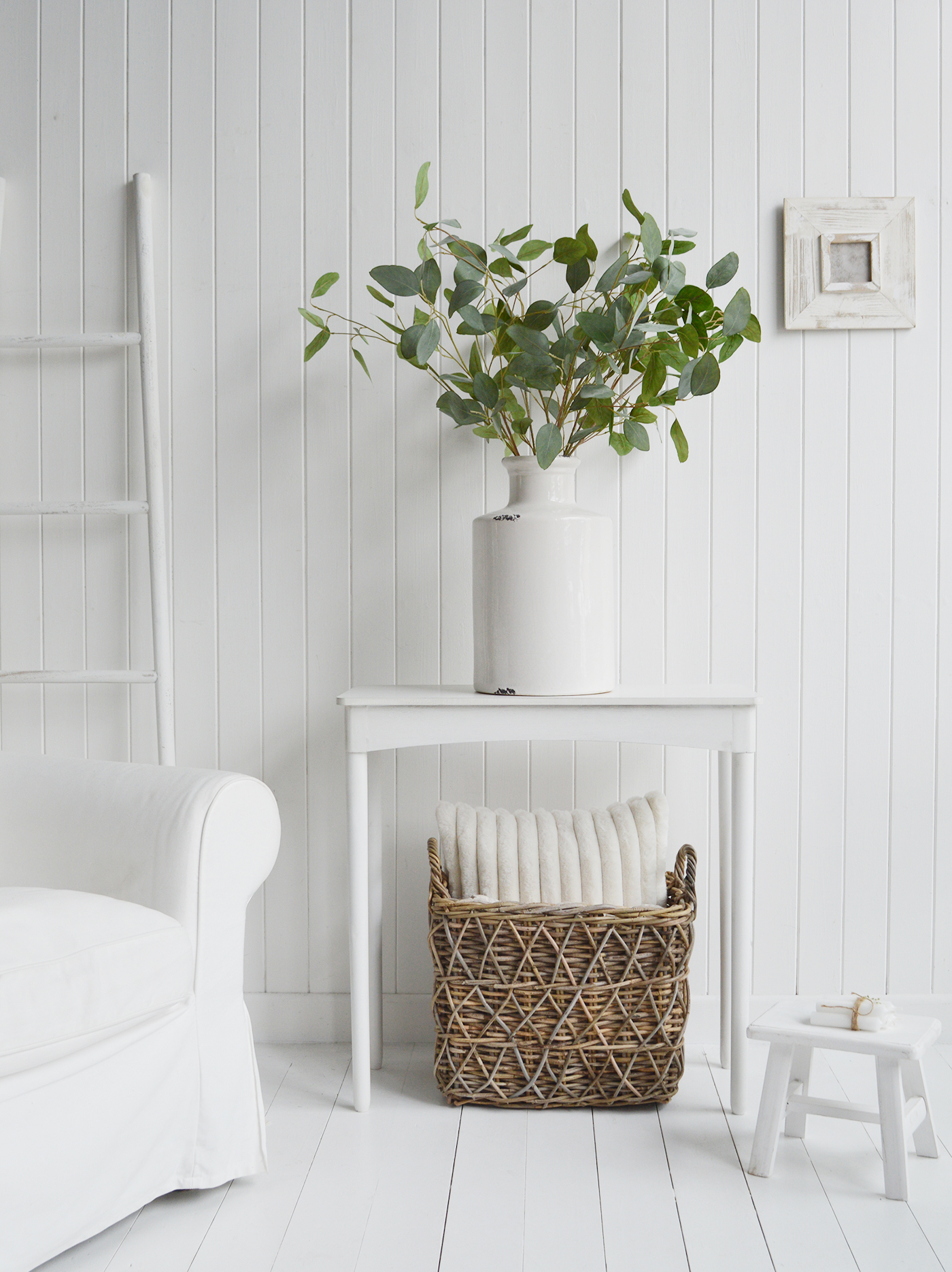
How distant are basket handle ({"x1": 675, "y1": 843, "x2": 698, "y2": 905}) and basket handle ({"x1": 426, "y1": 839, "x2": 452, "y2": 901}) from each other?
408 millimetres

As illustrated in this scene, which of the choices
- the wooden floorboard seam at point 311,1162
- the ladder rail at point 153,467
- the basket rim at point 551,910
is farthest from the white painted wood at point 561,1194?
the ladder rail at point 153,467

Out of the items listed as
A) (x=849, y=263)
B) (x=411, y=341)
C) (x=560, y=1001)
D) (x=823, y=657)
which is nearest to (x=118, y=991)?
(x=560, y=1001)

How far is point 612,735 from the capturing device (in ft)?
5.26

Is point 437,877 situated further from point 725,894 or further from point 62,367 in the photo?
point 62,367

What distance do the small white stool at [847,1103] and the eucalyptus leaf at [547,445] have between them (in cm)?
90

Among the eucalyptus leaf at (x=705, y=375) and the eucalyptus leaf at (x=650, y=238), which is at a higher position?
the eucalyptus leaf at (x=650, y=238)

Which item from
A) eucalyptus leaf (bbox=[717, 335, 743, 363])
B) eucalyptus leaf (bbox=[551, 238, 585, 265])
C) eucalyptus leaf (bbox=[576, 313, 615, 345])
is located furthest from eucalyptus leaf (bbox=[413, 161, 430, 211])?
eucalyptus leaf (bbox=[717, 335, 743, 363])

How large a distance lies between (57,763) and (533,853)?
2.61 feet

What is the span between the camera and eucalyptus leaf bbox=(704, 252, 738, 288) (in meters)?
1.69

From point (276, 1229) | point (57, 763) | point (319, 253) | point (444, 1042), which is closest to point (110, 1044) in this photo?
point (276, 1229)

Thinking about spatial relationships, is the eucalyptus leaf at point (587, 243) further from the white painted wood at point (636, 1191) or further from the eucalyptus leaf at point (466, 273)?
the white painted wood at point (636, 1191)

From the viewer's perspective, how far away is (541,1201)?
1.36 m

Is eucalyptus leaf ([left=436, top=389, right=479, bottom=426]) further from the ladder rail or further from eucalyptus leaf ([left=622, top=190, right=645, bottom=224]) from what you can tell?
the ladder rail

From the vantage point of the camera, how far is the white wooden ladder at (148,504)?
1883mm
